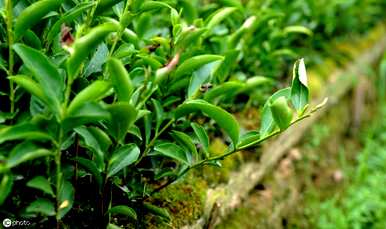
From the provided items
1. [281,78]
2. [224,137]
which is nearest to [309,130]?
A: [281,78]

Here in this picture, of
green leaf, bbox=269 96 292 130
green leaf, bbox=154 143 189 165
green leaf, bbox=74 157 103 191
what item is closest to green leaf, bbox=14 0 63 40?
green leaf, bbox=74 157 103 191

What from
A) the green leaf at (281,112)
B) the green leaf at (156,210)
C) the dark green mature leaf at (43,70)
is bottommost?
the green leaf at (156,210)

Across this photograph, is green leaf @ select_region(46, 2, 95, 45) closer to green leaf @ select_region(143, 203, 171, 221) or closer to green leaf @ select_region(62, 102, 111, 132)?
green leaf @ select_region(62, 102, 111, 132)

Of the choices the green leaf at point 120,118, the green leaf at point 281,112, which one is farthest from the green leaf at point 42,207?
the green leaf at point 281,112

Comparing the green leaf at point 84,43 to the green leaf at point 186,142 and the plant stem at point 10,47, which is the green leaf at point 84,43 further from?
the green leaf at point 186,142

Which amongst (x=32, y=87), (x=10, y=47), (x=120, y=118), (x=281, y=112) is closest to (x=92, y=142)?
(x=120, y=118)

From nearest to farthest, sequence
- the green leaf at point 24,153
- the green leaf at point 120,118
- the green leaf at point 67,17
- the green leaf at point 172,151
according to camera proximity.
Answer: the green leaf at point 24,153
the green leaf at point 120,118
the green leaf at point 67,17
the green leaf at point 172,151
